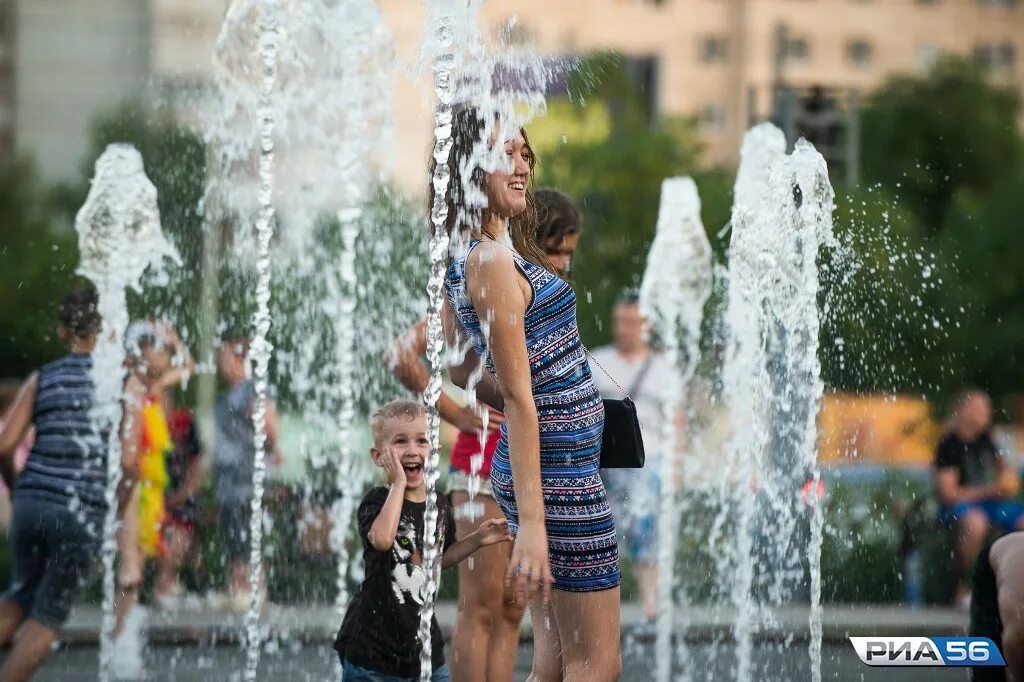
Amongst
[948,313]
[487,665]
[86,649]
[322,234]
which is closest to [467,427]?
[487,665]

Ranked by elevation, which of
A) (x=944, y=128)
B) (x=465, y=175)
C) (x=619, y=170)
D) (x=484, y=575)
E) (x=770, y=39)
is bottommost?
(x=484, y=575)

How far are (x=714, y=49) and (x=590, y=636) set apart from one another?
67060 mm

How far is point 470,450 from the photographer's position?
16.8 ft

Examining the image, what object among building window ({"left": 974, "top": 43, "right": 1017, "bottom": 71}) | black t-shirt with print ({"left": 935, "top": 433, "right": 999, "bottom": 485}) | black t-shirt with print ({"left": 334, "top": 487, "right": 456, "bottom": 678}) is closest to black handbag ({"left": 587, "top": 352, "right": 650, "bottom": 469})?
black t-shirt with print ({"left": 334, "top": 487, "right": 456, "bottom": 678})

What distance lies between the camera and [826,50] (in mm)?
70562

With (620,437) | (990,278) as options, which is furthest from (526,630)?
(990,278)

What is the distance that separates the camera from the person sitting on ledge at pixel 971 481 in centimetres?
1052

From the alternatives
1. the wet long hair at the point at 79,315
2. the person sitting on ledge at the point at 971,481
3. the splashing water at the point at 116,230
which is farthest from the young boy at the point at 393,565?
the person sitting on ledge at the point at 971,481

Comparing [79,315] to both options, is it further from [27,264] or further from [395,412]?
[27,264]

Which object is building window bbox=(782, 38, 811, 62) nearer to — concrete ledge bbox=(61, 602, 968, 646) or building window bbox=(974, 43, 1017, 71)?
building window bbox=(974, 43, 1017, 71)

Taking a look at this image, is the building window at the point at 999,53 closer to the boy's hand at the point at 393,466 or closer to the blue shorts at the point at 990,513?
the blue shorts at the point at 990,513

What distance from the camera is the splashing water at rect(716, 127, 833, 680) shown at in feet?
24.8

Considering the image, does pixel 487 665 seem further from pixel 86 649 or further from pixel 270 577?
pixel 270 577

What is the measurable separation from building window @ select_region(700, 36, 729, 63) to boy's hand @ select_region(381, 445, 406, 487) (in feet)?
216
